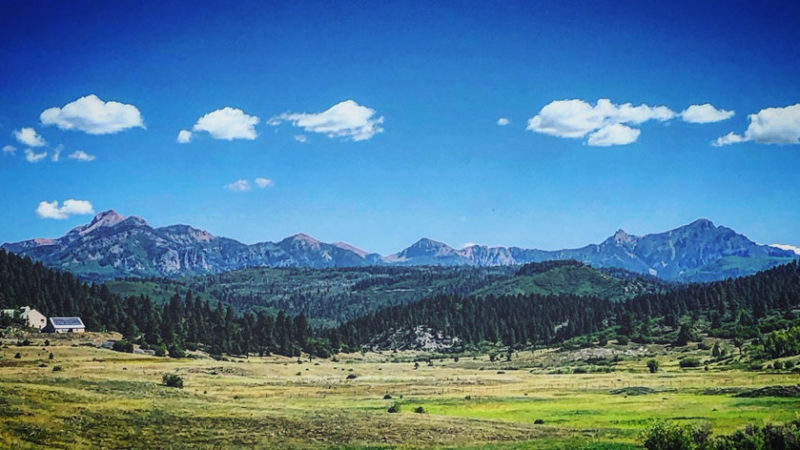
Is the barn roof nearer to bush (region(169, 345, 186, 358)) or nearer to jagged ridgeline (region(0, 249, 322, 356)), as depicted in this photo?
jagged ridgeline (region(0, 249, 322, 356))

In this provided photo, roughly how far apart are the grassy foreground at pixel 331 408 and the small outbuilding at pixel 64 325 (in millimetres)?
41826

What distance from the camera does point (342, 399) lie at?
8788 cm

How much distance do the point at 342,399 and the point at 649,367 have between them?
78.8 meters

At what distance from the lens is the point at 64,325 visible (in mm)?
160375

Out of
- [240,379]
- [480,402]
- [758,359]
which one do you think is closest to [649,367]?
[758,359]

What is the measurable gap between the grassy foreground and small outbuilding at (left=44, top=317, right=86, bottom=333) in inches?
1647

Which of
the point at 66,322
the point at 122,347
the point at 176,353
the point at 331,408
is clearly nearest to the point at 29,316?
the point at 66,322

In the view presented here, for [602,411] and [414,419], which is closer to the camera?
[414,419]

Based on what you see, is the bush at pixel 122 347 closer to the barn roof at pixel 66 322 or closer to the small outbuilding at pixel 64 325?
the small outbuilding at pixel 64 325

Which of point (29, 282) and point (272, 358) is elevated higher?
point (29, 282)

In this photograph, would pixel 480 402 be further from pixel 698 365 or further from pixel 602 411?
pixel 698 365

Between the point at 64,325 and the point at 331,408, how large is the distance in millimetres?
118913

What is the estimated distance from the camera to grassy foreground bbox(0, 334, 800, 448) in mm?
47594

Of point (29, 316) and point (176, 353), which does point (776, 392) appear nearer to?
point (176, 353)
